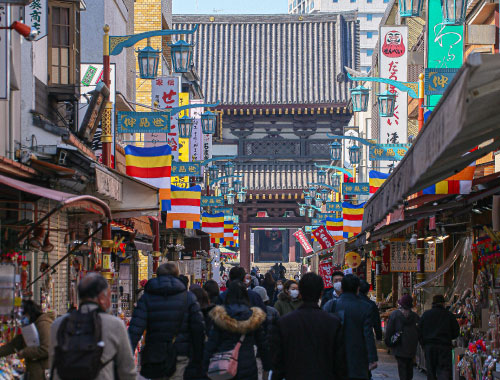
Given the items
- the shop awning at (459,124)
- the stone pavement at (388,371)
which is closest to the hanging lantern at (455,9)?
the shop awning at (459,124)

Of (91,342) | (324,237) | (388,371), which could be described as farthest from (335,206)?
(91,342)

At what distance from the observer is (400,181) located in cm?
994

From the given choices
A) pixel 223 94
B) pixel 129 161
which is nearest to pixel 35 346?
pixel 129 161

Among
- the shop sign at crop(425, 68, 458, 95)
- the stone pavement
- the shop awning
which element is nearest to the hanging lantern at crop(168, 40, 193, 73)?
the shop sign at crop(425, 68, 458, 95)

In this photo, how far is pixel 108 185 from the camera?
13.8m

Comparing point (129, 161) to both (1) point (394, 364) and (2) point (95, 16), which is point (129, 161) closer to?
(2) point (95, 16)

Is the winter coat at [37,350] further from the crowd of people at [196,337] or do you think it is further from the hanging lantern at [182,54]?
the hanging lantern at [182,54]

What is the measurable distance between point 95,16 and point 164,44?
14911mm

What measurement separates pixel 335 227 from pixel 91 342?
31.7m

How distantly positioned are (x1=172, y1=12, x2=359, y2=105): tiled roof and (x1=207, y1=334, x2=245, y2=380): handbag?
162 ft

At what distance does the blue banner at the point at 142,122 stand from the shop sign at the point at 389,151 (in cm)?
594

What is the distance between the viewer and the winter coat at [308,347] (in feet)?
25.7

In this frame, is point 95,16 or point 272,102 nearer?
point 95,16

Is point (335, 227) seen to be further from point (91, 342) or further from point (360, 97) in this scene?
point (91, 342)
